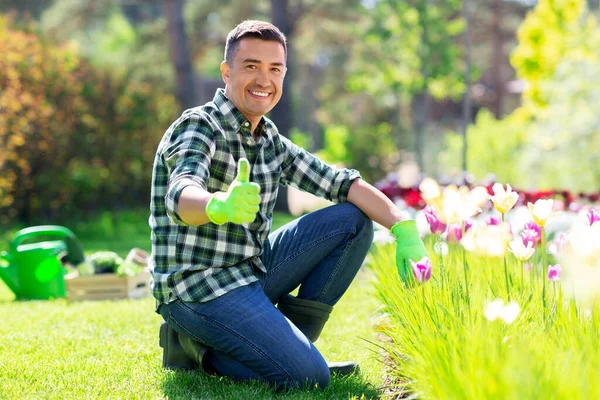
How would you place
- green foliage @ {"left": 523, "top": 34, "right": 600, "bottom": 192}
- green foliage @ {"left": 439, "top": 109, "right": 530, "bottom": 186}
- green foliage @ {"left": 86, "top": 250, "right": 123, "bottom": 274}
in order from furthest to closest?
Result: green foliage @ {"left": 439, "top": 109, "right": 530, "bottom": 186}, green foliage @ {"left": 523, "top": 34, "right": 600, "bottom": 192}, green foliage @ {"left": 86, "top": 250, "right": 123, "bottom": 274}

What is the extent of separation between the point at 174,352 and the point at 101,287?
200 cm

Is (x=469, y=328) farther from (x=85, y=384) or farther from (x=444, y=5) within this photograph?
(x=444, y=5)

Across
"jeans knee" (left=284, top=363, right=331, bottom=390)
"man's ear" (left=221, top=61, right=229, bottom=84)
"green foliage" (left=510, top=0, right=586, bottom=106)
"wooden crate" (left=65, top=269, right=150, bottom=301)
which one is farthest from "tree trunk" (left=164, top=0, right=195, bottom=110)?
"jeans knee" (left=284, top=363, right=331, bottom=390)

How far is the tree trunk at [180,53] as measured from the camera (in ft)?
41.3

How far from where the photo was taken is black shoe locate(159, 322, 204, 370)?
2.75m

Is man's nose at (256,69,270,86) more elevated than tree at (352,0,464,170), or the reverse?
tree at (352,0,464,170)

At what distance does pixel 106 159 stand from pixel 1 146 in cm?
232

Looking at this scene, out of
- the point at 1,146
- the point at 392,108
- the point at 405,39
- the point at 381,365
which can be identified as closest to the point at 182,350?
the point at 381,365

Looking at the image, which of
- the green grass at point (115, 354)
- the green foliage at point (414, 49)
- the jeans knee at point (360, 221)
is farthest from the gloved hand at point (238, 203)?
the green foliage at point (414, 49)

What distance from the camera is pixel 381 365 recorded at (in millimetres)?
2910

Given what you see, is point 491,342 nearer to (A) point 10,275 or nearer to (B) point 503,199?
(B) point 503,199

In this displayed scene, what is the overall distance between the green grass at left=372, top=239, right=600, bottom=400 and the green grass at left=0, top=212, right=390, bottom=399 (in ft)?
0.97

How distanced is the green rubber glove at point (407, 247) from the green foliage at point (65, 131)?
18.7 ft

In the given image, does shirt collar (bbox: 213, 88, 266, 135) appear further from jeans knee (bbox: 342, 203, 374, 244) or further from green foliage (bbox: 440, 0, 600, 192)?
green foliage (bbox: 440, 0, 600, 192)
